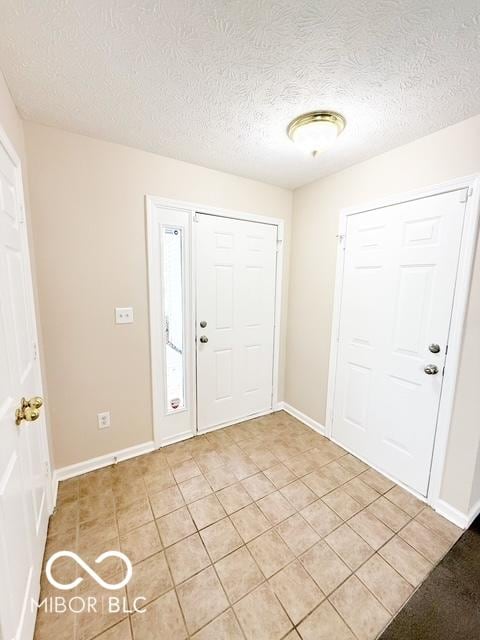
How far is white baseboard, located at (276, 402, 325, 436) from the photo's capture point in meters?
2.56

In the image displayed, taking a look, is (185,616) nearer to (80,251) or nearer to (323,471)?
(323,471)

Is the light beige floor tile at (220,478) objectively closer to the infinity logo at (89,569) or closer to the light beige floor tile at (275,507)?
the light beige floor tile at (275,507)

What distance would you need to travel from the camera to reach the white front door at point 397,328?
5.37ft

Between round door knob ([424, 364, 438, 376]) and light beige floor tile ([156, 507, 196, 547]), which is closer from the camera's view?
light beige floor tile ([156, 507, 196, 547])

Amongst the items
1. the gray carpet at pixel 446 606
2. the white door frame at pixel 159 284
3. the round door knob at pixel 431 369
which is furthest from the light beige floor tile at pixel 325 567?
the white door frame at pixel 159 284

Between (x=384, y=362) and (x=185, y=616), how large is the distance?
1835 millimetres

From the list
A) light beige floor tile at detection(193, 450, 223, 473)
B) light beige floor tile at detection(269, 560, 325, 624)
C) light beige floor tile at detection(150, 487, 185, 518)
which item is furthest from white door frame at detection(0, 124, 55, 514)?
light beige floor tile at detection(269, 560, 325, 624)

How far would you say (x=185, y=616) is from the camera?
3.71 feet

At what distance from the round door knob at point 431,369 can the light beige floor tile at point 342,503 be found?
98 cm

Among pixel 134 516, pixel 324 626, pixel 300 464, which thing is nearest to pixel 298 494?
pixel 300 464

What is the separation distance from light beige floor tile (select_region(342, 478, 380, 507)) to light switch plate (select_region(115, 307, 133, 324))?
200 centimetres

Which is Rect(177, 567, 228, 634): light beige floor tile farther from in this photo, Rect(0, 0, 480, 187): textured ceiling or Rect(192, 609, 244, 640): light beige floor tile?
Rect(0, 0, 480, 187): textured ceiling

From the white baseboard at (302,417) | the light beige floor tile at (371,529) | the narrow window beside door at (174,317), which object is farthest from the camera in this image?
the white baseboard at (302,417)

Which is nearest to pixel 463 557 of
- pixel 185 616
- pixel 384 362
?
pixel 384 362
